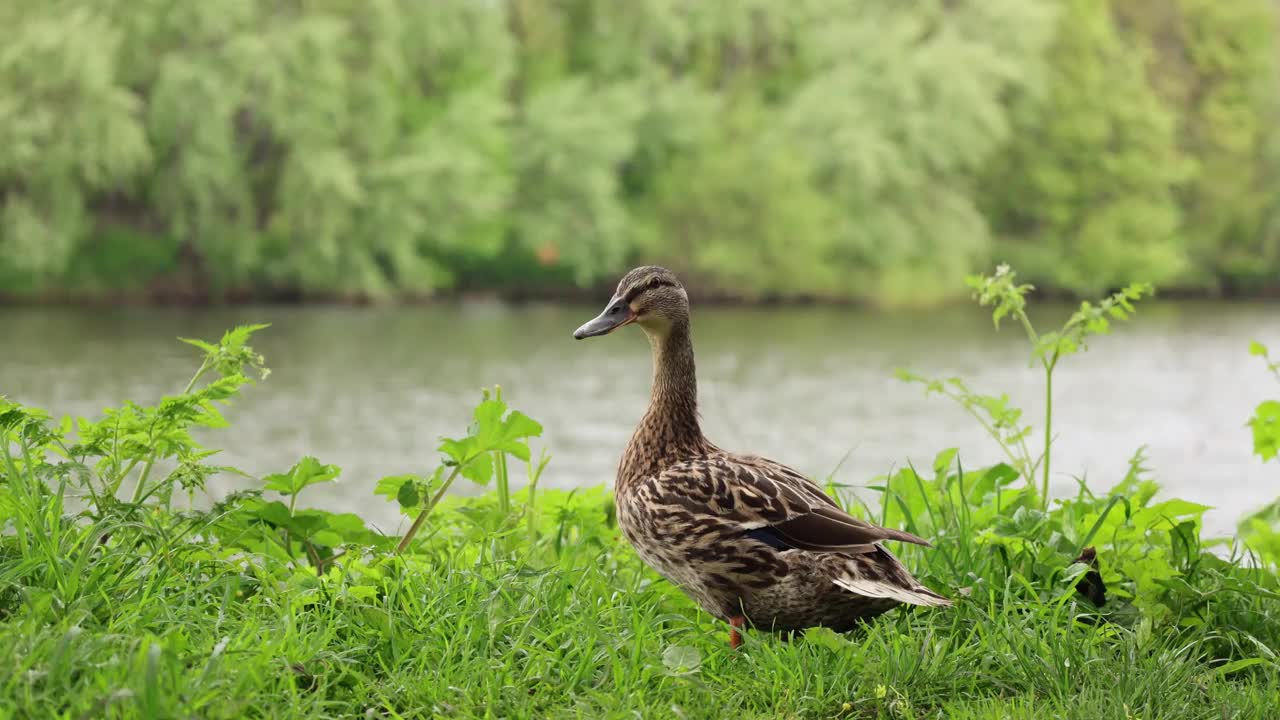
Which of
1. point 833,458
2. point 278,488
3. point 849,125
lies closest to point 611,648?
A: point 278,488

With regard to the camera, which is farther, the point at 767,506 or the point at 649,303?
the point at 649,303

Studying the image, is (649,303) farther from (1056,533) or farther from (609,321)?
(1056,533)

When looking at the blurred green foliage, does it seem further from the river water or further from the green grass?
the green grass

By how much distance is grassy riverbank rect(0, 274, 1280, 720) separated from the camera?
277 cm

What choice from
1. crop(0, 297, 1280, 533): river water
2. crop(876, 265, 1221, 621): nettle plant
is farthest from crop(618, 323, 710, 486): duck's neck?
crop(0, 297, 1280, 533): river water

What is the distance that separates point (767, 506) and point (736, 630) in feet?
1.08

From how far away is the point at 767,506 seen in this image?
3119mm

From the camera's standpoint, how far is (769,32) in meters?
38.2

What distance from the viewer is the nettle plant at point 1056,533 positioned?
11.3 ft

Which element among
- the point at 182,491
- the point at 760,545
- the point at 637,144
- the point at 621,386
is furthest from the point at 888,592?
the point at 637,144

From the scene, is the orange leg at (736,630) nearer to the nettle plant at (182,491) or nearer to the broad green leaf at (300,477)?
the nettle plant at (182,491)

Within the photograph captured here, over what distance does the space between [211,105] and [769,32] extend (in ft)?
62.0

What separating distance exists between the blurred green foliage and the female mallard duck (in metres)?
22.0

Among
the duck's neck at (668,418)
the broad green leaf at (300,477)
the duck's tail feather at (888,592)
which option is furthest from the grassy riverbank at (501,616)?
the duck's neck at (668,418)
